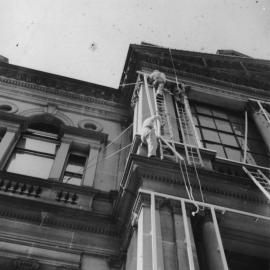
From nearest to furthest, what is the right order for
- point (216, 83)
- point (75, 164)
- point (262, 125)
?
point (75, 164)
point (262, 125)
point (216, 83)

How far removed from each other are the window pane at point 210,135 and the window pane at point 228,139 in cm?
17

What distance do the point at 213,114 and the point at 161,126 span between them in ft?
12.5

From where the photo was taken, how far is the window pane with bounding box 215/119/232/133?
39.5ft

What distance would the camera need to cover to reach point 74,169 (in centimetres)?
1091

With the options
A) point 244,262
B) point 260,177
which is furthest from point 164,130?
point 244,262

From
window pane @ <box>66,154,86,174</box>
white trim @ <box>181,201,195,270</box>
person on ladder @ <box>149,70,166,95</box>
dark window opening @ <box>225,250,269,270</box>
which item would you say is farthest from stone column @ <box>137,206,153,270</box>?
person on ladder @ <box>149,70,166,95</box>

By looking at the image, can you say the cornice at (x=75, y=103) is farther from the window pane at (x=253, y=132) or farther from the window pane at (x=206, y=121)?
the window pane at (x=253, y=132)

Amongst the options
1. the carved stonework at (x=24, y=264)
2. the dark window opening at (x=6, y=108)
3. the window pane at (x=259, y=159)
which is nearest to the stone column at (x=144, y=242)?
the carved stonework at (x=24, y=264)

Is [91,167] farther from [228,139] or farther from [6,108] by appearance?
[228,139]

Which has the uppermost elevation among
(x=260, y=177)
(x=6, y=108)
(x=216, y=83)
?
(x=216, y=83)

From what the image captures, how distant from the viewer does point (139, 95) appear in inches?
467

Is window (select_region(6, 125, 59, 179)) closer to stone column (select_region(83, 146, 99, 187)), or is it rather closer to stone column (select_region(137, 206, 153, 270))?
stone column (select_region(83, 146, 99, 187))

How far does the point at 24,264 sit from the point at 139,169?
10.00 ft

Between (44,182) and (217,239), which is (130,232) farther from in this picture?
(44,182)
